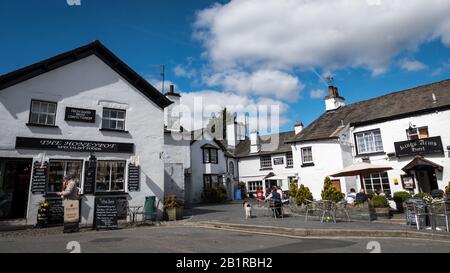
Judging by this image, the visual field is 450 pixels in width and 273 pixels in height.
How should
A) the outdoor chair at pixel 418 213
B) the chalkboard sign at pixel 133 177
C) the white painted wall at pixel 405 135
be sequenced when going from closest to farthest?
the outdoor chair at pixel 418 213 → the chalkboard sign at pixel 133 177 → the white painted wall at pixel 405 135

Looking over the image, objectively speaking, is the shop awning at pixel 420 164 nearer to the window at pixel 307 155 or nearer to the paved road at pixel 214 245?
the window at pixel 307 155

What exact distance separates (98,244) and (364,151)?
62.5ft

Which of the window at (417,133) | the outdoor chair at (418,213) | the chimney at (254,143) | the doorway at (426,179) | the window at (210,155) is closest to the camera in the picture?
the outdoor chair at (418,213)

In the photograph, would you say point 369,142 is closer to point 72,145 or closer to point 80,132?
point 80,132

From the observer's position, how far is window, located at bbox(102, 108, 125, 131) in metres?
15.1

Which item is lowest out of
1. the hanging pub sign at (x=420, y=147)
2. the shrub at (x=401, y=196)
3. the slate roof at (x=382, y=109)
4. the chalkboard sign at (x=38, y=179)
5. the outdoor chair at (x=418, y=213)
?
the outdoor chair at (x=418, y=213)

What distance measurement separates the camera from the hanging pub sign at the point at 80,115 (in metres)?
13.9

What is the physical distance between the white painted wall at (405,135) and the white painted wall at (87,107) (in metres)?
14.9

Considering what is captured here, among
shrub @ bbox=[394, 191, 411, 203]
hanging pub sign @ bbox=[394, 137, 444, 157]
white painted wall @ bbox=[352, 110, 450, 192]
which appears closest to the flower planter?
shrub @ bbox=[394, 191, 411, 203]

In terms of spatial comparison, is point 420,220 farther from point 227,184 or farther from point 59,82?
point 227,184

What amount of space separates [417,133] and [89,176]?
765 inches

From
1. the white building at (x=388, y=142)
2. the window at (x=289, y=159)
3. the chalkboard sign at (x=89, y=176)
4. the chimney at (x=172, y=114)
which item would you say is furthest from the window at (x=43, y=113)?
the window at (x=289, y=159)

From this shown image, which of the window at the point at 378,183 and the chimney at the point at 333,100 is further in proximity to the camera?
the chimney at the point at 333,100

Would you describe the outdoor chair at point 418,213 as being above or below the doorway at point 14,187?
below
